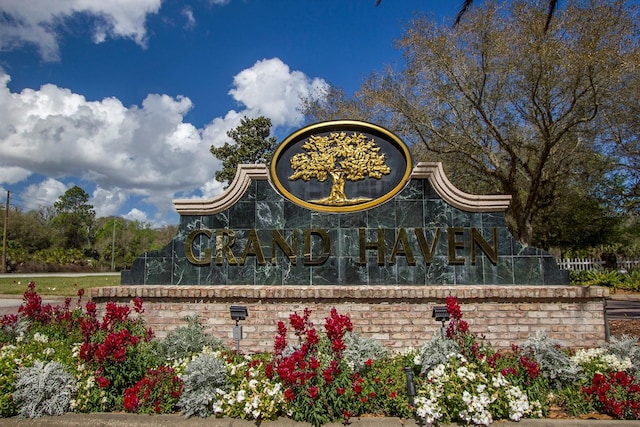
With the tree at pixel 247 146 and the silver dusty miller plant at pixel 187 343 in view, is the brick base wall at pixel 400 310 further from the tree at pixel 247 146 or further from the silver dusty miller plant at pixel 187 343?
the tree at pixel 247 146

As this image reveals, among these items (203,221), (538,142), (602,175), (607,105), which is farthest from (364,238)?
(602,175)

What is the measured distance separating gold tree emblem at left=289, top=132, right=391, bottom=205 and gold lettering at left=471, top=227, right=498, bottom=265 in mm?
1820

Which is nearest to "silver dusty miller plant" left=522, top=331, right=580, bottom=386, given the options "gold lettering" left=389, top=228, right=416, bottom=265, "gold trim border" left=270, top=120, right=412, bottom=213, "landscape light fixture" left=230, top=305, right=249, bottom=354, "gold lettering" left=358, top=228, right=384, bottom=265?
"gold lettering" left=389, top=228, right=416, bottom=265

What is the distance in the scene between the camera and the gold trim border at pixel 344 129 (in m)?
7.41

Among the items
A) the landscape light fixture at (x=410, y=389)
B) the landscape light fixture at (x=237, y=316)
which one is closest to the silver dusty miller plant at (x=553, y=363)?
the landscape light fixture at (x=410, y=389)

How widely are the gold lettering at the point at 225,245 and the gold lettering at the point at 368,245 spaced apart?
2.13 metres

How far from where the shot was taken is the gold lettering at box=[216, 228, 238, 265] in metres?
7.36

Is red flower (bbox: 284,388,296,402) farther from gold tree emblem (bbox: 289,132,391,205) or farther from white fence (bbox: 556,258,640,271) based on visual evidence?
white fence (bbox: 556,258,640,271)

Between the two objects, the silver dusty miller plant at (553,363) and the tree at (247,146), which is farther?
the tree at (247,146)

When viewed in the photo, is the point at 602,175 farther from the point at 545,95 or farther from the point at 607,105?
the point at 545,95

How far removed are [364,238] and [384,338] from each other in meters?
1.64

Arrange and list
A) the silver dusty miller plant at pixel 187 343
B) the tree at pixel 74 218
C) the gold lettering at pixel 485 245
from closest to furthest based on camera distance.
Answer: the silver dusty miller plant at pixel 187 343, the gold lettering at pixel 485 245, the tree at pixel 74 218

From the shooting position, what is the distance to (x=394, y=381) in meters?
4.79

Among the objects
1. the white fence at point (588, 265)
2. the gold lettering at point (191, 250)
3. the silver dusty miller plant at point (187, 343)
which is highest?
the gold lettering at point (191, 250)
